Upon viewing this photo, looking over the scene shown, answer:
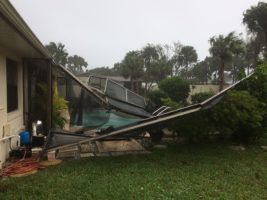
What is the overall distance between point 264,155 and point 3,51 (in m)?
5.64

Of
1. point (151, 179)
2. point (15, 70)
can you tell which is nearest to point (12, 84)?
point (15, 70)

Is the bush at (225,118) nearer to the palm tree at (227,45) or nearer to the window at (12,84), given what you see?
the window at (12,84)

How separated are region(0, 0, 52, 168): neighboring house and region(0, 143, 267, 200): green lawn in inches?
55.3

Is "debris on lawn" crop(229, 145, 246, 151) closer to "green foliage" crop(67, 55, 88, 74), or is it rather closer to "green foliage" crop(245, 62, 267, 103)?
"green foliage" crop(245, 62, 267, 103)

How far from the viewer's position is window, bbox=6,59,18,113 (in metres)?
6.11

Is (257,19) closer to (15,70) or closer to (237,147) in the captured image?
(237,147)

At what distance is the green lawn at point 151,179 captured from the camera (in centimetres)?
386

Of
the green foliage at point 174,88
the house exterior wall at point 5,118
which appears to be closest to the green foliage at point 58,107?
the house exterior wall at point 5,118

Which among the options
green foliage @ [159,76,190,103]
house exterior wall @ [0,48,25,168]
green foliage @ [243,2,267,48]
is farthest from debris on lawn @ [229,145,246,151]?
green foliage @ [243,2,267,48]

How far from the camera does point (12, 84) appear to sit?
644 cm

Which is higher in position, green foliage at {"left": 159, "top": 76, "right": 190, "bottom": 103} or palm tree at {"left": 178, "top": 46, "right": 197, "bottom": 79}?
palm tree at {"left": 178, "top": 46, "right": 197, "bottom": 79}

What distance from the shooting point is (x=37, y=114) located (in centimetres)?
793

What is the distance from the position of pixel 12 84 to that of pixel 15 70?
15.5 inches

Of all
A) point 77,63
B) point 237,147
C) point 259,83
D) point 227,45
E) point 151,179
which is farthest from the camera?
point 77,63
